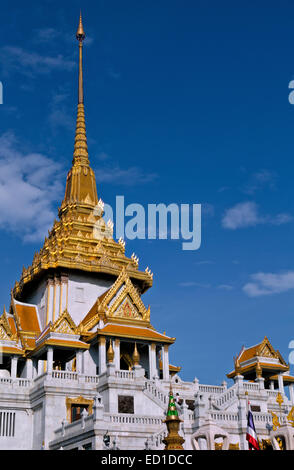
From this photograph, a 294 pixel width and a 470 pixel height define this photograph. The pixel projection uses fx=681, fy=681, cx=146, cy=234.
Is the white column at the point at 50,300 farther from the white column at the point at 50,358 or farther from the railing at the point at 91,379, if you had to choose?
the railing at the point at 91,379

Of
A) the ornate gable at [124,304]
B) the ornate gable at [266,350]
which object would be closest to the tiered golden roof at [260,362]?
the ornate gable at [266,350]

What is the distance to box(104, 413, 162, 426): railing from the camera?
30770 millimetres

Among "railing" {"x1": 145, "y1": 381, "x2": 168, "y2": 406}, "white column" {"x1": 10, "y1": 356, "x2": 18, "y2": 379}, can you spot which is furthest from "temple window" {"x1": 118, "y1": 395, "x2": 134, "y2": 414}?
"white column" {"x1": 10, "y1": 356, "x2": 18, "y2": 379}

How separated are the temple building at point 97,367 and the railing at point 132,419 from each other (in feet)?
0.15

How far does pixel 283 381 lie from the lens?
50.5 m

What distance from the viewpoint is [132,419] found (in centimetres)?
3145

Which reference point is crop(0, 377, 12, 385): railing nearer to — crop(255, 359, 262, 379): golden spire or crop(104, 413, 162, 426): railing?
crop(104, 413, 162, 426): railing

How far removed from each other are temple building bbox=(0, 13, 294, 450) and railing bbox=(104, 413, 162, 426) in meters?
0.05

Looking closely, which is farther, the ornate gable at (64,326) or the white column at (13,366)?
the ornate gable at (64,326)

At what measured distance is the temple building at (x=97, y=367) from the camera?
3130 cm

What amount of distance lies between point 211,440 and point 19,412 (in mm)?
17463

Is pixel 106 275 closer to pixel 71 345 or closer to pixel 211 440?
pixel 71 345

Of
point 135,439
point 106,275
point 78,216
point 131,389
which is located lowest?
point 135,439
